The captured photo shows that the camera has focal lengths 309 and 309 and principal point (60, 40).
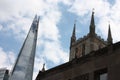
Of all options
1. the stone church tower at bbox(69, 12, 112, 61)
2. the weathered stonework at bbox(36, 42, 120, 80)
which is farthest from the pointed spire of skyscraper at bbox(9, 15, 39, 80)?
the stone church tower at bbox(69, 12, 112, 61)

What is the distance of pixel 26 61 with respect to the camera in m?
18.4

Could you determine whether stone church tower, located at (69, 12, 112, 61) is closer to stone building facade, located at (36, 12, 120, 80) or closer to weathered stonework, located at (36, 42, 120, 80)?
stone building facade, located at (36, 12, 120, 80)

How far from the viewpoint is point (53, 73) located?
29.6m

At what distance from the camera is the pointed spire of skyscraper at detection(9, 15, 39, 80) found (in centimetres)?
1792

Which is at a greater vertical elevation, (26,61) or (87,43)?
(87,43)

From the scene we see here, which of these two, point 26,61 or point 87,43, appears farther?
point 87,43

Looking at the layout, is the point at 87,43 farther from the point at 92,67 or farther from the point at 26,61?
the point at 26,61

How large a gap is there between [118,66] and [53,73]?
792 centimetres

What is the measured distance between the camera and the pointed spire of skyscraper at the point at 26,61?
1792cm

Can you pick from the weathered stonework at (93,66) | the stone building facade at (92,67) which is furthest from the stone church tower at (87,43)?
the weathered stonework at (93,66)

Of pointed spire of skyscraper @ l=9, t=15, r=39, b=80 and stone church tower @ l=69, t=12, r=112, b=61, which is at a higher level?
stone church tower @ l=69, t=12, r=112, b=61

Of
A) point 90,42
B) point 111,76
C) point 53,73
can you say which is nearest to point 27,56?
point 111,76

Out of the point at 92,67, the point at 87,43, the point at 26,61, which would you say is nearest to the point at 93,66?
the point at 92,67

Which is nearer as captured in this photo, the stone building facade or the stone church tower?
the stone building facade
